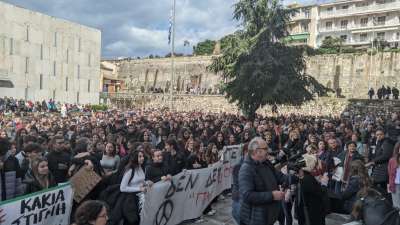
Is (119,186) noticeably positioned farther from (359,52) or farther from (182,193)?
(359,52)

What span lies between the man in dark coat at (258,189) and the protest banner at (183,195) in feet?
7.72

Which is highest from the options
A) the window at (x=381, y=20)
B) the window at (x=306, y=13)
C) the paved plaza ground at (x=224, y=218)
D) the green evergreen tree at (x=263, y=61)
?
the window at (x=306, y=13)

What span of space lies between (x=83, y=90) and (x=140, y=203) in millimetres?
47166

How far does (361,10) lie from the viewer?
67875 mm

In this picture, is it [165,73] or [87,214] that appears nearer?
[87,214]

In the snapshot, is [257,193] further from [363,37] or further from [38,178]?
[363,37]

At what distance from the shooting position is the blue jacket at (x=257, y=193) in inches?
169

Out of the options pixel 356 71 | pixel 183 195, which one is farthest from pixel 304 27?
pixel 183 195

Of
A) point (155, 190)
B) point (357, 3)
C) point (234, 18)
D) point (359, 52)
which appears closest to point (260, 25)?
point (234, 18)

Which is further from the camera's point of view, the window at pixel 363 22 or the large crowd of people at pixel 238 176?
the window at pixel 363 22

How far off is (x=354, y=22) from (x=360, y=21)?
0.97 meters

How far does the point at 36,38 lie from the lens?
44.3m

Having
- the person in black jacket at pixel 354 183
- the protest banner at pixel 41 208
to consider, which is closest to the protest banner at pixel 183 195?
the protest banner at pixel 41 208

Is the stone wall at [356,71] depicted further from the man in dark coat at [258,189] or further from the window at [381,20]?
the man in dark coat at [258,189]
